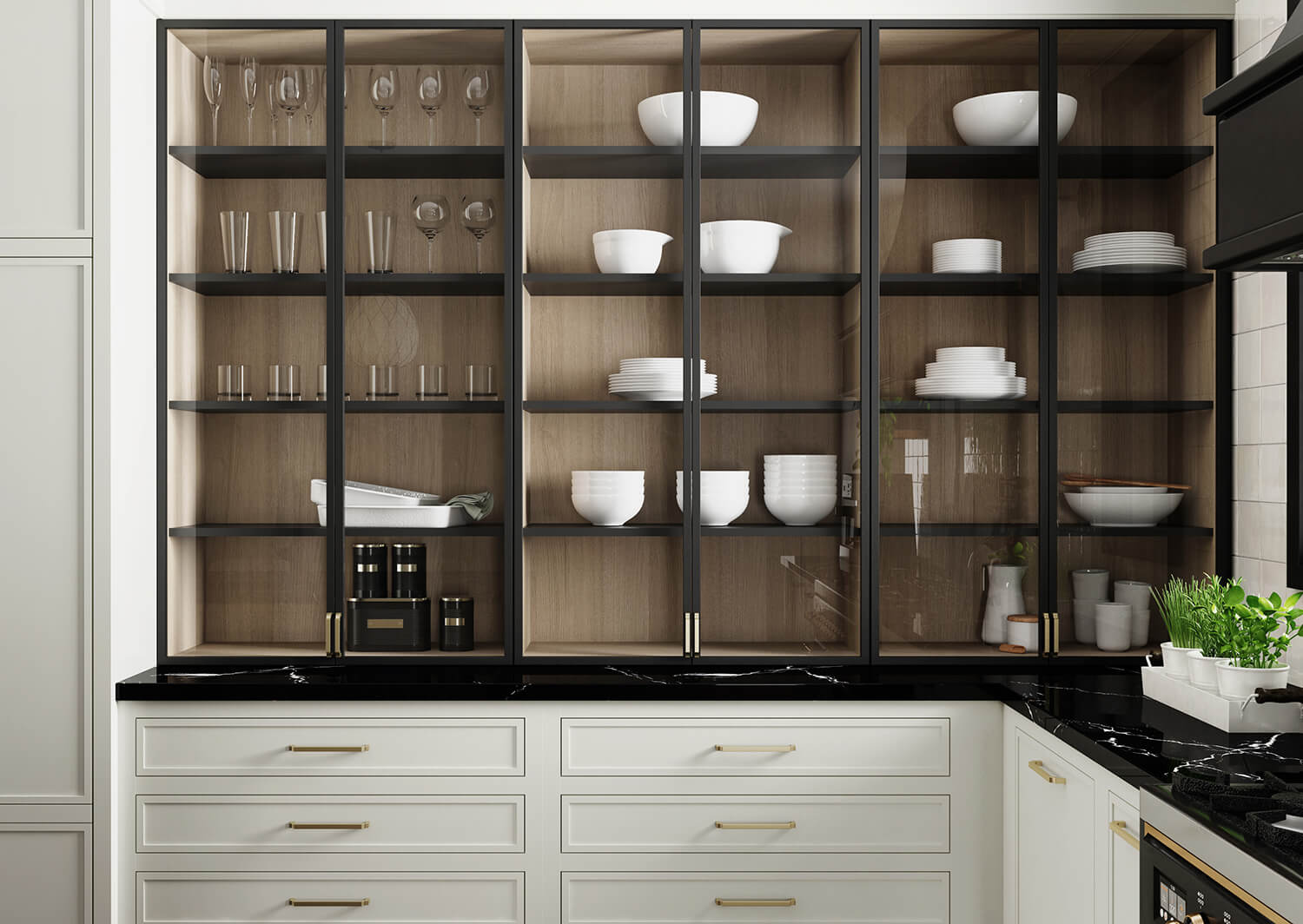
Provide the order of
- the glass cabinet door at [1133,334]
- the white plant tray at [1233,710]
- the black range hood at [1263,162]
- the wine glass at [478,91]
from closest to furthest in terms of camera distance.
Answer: the black range hood at [1263,162] < the white plant tray at [1233,710] < the glass cabinet door at [1133,334] < the wine glass at [478,91]

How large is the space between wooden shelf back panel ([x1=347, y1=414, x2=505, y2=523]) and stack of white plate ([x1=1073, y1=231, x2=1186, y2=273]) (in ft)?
5.27

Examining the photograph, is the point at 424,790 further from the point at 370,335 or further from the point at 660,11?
the point at 660,11

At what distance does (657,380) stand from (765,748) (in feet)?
3.13

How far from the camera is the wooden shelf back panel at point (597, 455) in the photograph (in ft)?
8.14

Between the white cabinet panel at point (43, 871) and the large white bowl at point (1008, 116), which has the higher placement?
the large white bowl at point (1008, 116)

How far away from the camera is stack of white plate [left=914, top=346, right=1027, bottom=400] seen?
242 cm

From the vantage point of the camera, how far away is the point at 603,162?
249 centimetres

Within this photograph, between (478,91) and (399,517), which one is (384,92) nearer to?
(478,91)

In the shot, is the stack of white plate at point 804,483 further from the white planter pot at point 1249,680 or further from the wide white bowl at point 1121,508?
the white planter pot at point 1249,680

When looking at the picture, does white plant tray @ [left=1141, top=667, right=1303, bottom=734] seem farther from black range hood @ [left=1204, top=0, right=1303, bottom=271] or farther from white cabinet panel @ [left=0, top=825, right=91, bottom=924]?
white cabinet panel @ [left=0, top=825, right=91, bottom=924]

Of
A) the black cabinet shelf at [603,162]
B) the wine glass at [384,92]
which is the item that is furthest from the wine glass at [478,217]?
the wine glass at [384,92]

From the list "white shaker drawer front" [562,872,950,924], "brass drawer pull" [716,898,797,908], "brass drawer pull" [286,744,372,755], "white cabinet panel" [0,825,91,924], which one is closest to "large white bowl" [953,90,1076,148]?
"white shaker drawer front" [562,872,950,924]

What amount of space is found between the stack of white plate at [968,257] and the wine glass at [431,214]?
1.31m

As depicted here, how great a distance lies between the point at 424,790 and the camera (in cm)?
218
